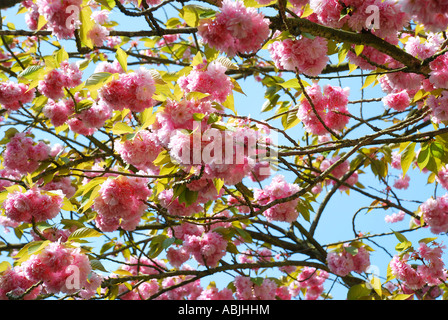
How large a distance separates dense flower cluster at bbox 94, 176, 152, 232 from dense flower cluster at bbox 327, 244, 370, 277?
5.96 feet

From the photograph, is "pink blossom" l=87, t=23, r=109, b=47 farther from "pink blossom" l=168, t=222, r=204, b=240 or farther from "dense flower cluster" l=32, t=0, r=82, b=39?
"pink blossom" l=168, t=222, r=204, b=240

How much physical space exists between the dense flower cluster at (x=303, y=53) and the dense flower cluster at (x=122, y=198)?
34.9 inches

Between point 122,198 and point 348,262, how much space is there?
200 centimetres

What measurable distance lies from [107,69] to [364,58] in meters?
1.42

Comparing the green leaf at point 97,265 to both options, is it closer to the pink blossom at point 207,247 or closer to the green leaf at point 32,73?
the pink blossom at point 207,247

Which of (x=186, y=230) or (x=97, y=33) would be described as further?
(x=186, y=230)

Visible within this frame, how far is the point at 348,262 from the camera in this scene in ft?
10.2

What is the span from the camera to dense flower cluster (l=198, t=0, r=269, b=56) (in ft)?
5.08

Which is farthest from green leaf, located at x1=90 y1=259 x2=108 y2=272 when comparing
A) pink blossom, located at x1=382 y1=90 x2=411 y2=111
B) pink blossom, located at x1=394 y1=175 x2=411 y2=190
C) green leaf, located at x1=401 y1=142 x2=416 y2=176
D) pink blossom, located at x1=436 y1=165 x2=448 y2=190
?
pink blossom, located at x1=394 y1=175 x2=411 y2=190

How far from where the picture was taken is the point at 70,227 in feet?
8.30

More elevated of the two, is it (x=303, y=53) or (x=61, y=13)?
(x=61, y=13)

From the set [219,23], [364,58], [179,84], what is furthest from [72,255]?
[364,58]

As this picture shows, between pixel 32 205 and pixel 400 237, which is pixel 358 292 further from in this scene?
pixel 32 205

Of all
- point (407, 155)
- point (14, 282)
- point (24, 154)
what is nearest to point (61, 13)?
point (24, 154)
